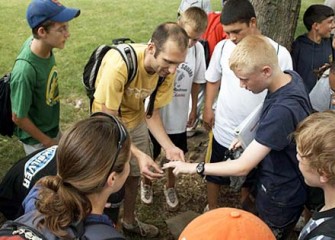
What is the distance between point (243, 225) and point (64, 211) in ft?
2.37

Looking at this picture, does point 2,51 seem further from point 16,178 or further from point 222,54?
point 16,178

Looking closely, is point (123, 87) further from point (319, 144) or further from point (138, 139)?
point (319, 144)

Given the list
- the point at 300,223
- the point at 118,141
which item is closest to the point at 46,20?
the point at 118,141

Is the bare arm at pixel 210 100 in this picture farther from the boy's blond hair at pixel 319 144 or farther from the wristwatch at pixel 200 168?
the boy's blond hair at pixel 319 144

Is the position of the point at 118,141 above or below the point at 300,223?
above

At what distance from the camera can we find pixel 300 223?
143 inches

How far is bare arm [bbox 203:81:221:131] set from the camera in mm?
3619

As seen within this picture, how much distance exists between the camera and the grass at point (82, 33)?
514 cm

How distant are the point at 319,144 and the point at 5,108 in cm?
222

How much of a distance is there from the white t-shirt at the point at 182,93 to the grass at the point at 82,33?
0.82m

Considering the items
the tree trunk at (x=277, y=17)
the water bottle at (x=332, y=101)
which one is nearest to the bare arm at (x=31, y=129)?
the water bottle at (x=332, y=101)

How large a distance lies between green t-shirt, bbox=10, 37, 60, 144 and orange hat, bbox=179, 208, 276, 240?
163 centimetres

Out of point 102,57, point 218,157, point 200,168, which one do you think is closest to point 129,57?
point 102,57

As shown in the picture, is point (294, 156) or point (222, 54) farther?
point (222, 54)
